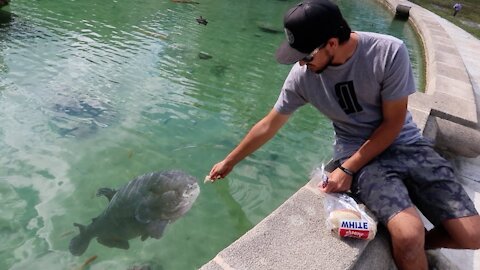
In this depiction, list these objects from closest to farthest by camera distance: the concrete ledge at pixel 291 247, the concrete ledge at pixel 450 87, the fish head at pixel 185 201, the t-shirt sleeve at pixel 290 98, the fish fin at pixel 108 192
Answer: the concrete ledge at pixel 291 247 < the t-shirt sleeve at pixel 290 98 < the fish head at pixel 185 201 < the fish fin at pixel 108 192 < the concrete ledge at pixel 450 87

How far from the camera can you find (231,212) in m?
4.82

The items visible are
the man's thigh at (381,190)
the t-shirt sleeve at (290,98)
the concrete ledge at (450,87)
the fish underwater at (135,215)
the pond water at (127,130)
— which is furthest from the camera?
the concrete ledge at (450,87)

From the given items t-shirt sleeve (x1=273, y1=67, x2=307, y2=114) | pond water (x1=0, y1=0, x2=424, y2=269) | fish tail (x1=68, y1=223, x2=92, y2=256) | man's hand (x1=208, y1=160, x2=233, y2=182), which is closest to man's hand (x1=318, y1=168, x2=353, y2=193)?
t-shirt sleeve (x1=273, y1=67, x2=307, y2=114)

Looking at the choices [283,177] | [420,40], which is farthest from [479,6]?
[283,177]

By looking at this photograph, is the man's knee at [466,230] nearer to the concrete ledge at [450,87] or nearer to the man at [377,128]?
the man at [377,128]

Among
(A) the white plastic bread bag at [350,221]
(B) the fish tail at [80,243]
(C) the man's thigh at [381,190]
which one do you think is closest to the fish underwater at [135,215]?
(B) the fish tail at [80,243]

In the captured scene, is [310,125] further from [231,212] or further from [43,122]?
[43,122]

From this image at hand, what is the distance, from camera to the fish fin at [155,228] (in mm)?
4105

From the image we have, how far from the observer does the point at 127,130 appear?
6254 mm

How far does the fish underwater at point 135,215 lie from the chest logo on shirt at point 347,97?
2.08 meters

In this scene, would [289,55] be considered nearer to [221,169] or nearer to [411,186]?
[221,169]

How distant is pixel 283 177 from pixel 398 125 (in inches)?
109

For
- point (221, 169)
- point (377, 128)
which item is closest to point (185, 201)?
point (221, 169)

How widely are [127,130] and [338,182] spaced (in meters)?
4.15
